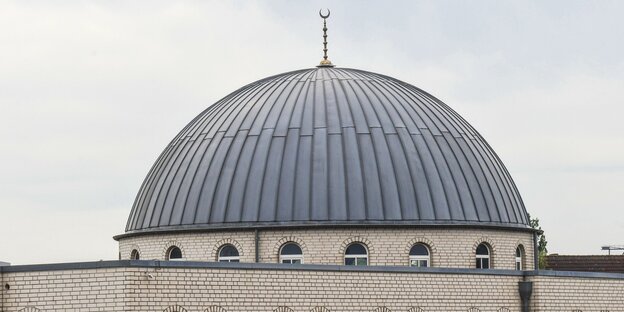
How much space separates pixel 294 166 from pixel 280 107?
108 inches

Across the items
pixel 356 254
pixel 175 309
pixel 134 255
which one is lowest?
pixel 175 309

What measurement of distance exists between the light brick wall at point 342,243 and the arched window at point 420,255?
203mm

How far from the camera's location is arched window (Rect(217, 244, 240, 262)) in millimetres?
35625

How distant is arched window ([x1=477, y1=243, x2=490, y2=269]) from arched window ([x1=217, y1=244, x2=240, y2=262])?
686 centimetres

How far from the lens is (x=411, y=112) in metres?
39.0

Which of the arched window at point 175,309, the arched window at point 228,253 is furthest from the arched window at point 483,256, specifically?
the arched window at point 175,309

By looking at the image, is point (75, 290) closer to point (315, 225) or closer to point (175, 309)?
point (175, 309)

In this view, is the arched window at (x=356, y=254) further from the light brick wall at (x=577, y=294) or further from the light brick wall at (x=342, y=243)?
the light brick wall at (x=577, y=294)

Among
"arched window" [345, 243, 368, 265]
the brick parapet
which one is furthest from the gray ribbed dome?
the brick parapet

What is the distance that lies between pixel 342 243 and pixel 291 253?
1.41m

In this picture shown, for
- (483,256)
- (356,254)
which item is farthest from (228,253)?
(483,256)

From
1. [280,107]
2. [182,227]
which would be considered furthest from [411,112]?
[182,227]

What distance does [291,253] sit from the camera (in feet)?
116

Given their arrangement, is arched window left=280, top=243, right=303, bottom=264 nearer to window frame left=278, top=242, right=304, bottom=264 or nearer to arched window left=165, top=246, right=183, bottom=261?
window frame left=278, top=242, right=304, bottom=264
